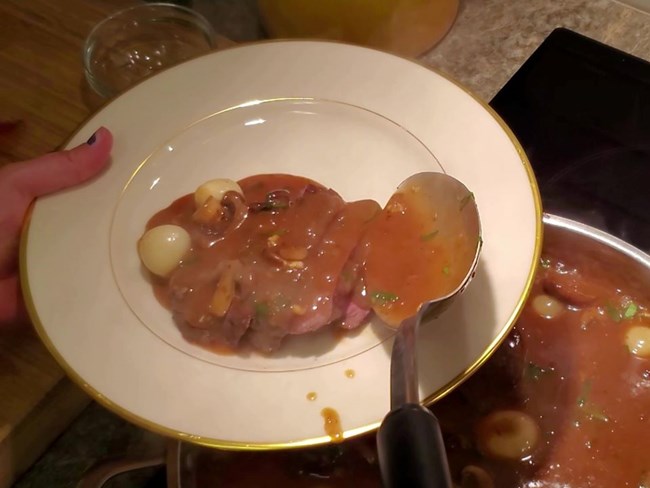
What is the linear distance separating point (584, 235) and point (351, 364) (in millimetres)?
362

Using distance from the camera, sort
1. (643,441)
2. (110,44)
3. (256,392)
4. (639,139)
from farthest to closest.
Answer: (110,44)
(639,139)
(643,441)
(256,392)

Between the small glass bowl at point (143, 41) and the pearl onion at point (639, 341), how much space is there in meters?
0.69

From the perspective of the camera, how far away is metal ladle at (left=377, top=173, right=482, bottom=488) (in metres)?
0.46

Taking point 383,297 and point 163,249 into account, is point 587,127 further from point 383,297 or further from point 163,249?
point 163,249

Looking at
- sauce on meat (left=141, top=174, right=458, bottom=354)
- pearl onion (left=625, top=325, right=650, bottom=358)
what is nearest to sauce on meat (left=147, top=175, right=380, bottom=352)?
sauce on meat (left=141, top=174, right=458, bottom=354)

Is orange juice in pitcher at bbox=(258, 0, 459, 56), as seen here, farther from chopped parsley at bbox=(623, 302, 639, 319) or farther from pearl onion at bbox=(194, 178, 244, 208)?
chopped parsley at bbox=(623, 302, 639, 319)

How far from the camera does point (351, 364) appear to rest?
0.67m

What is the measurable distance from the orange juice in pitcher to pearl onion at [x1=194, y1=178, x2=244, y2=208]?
29 cm

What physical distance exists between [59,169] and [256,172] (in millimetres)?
217

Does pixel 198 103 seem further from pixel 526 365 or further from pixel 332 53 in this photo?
pixel 526 365

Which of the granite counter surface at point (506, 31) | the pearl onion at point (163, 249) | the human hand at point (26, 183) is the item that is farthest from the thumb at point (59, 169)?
the granite counter surface at point (506, 31)

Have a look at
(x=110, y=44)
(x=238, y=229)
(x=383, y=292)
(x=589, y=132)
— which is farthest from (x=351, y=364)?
(x=110, y=44)

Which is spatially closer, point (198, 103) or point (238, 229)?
point (238, 229)

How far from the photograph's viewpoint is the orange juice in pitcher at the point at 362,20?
3.08 ft
